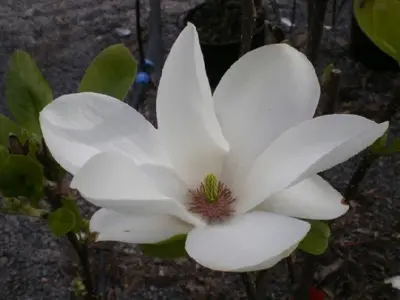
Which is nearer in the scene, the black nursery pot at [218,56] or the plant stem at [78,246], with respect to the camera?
the plant stem at [78,246]

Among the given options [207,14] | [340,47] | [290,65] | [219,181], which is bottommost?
[340,47]

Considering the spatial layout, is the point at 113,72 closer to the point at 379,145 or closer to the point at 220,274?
the point at 379,145

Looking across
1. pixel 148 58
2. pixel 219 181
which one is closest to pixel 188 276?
pixel 148 58

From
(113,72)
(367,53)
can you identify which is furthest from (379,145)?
(367,53)

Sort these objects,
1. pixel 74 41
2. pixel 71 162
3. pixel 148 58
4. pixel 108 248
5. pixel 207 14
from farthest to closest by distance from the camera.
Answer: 1. pixel 74 41
2. pixel 207 14
3. pixel 148 58
4. pixel 108 248
5. pixel 71 162

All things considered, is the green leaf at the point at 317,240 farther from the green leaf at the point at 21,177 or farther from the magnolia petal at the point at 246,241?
the green leaf at the point at 21,177

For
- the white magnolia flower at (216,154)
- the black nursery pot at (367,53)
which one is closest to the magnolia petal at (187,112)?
Result: the white magnolia flower at (216,154)

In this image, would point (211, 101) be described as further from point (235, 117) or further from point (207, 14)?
point (207, 14)
